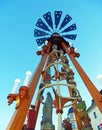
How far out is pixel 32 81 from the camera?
474 centimetres

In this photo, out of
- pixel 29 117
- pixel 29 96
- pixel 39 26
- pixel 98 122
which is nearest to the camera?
pixel 29 96

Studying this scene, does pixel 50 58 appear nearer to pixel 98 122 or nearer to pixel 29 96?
pixel 29 96

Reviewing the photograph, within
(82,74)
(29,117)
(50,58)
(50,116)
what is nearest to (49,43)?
(50,58)

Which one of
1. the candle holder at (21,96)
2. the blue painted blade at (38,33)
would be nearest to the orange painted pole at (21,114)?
the candle holder at (21,96)

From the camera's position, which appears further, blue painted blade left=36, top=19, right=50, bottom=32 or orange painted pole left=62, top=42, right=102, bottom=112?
blue painted blade left=36, top=19, right=50, bottom=32

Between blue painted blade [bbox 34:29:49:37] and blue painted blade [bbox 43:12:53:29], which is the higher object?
blue painted blade [bbox 43:12:53:29]

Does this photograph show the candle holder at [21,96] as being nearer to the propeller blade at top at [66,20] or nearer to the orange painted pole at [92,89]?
the orange painted pole at [92,89]

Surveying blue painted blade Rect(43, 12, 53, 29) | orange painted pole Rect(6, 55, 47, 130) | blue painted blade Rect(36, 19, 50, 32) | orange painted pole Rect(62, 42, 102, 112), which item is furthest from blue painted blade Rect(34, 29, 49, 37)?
orange painted pole Rect(6, 55, 47, 130)

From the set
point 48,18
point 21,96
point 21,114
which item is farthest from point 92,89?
point 48,18

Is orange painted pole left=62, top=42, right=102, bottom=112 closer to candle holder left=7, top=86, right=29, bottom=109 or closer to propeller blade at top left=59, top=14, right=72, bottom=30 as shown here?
candle holder left=7, top=86, right=29, bottom=109

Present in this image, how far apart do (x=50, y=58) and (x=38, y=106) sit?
8.03 ft

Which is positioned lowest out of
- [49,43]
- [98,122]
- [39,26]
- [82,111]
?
[82,111]

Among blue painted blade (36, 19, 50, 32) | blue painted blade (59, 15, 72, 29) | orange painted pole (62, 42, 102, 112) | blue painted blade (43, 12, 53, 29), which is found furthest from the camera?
blue painted blade (59, 15, 72, 29)

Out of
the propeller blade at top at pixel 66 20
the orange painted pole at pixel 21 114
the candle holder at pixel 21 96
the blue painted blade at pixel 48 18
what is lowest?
the orange painted pole at pixel 21 114
